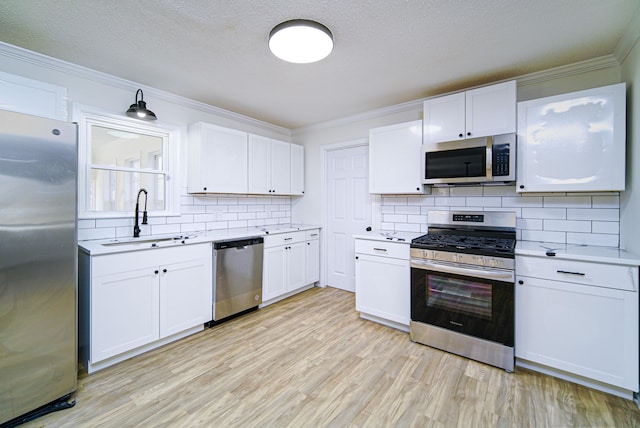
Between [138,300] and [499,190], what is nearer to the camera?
[138,300]

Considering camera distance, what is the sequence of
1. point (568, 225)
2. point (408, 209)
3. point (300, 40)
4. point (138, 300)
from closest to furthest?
1. point (300, 40)
2. point (138, 300)
3. point (568, 225)
4. point (408, 209)

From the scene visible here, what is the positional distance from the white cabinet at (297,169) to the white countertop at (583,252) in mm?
2951

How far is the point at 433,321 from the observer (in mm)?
2514

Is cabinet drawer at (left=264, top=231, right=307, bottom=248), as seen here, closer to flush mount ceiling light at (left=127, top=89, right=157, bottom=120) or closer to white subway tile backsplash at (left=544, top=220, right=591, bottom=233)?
flush mount ceiling light at (left=127, top=89, right=157, bottom=120)

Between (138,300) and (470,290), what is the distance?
2.82 m

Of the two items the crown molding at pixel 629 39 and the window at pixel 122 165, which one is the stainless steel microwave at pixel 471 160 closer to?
the crown molding at pixel 629 39

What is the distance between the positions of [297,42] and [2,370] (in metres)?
2.72

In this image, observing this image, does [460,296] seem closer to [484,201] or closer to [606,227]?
[484,201]

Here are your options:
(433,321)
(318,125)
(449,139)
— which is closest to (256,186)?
(318,125)

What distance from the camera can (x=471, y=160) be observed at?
262 centimetres

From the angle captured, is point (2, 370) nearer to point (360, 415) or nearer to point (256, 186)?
point (360, 415)

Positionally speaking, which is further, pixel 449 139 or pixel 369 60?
pixel 449 139

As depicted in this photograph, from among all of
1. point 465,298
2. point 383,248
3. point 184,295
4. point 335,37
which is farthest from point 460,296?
point 184,295

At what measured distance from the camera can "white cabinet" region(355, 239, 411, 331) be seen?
2787mm
